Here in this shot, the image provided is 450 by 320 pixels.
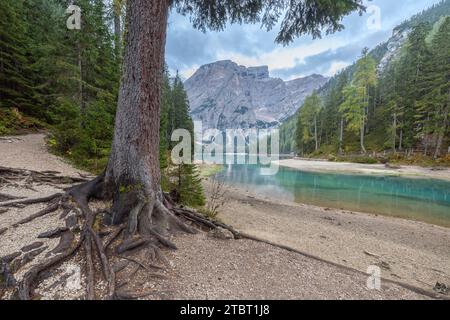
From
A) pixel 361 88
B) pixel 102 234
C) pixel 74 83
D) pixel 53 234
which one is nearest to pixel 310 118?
pixel 361 88

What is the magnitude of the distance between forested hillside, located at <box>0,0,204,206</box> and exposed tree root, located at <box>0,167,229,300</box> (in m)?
3.22

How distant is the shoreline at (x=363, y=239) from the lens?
450 cm

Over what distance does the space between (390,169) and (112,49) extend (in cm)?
3012

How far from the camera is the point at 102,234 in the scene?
10.3 ft

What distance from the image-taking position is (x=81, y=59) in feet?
37.5

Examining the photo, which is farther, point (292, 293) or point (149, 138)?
point (149, 138)

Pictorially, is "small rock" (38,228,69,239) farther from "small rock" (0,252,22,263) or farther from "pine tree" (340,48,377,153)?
"pine tree" (340,48,377,153)

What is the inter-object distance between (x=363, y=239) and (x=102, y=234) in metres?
7.14

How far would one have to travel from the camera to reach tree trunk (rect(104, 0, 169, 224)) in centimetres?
342

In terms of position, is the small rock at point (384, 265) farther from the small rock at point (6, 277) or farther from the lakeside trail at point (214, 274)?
the small rock at point (6, 277)

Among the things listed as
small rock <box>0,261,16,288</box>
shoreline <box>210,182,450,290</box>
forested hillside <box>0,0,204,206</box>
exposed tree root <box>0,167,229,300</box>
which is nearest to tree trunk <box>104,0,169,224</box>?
exposed tree root <box>0,167,229,300</box>
